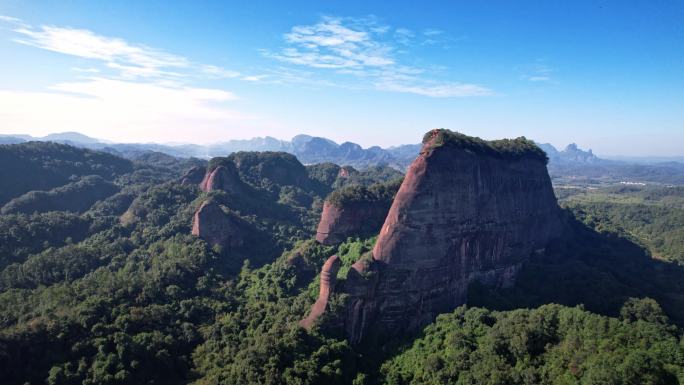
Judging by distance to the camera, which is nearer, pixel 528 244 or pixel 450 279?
pixel 450 279

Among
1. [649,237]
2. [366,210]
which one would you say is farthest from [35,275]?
[649,237]

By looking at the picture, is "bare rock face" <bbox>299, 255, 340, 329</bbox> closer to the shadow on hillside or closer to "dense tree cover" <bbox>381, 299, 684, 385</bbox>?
"dense tree cover" <bbox>381, 299, 684, 385</bbox>

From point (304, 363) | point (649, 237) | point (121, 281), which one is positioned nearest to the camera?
point (304, 363)

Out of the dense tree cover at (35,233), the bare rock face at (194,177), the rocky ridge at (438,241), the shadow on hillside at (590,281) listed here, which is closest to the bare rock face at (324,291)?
the rocky ridge at (438,241)

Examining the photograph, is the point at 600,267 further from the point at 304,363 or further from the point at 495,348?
the point at 304,363

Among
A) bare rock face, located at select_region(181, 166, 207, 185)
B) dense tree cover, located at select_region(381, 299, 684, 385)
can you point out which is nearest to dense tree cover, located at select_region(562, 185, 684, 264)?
dense tree cover, located at select_region(381, 299, 684, 385)

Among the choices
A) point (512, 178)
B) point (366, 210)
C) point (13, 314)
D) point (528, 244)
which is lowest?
point (13, 314)

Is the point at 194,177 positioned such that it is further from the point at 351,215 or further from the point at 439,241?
the point at 439,241
